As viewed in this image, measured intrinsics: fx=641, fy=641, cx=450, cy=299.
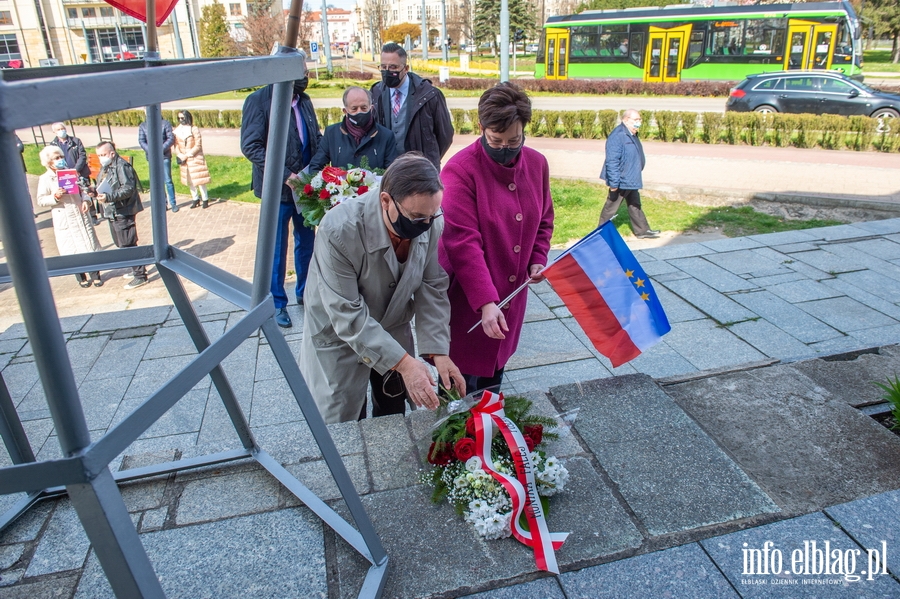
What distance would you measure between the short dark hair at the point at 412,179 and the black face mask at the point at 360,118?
8.69ft

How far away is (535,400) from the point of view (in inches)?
122

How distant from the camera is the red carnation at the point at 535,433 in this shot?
2568 mm

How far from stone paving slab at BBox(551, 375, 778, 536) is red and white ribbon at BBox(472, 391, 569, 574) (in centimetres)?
40

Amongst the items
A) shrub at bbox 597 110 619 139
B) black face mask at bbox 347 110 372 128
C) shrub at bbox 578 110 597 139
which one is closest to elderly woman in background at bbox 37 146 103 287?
black face mask at bbox 347 110 372 128

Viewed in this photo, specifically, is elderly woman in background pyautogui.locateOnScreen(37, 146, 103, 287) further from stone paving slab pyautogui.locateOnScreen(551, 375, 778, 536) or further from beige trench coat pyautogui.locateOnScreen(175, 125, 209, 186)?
stone paving slab pyautogui.locateOnScreen(551, 375, 778, 536)

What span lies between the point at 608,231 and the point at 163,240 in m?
1.85

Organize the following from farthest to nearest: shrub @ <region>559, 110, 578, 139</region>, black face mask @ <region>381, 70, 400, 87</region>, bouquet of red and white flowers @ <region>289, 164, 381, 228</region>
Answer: shrub @ <region>559, 110, 578, 139</region>, black face mask @ <region>381, 70, 400, 87</region>, bouquet of red and white flowers @ <region>289, 164, 381, 228</region>

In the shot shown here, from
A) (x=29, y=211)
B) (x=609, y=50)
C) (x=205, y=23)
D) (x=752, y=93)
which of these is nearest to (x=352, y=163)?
(x=29, y=211)

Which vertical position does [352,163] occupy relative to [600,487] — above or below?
above

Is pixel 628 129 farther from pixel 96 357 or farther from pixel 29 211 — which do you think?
pixel 29 211

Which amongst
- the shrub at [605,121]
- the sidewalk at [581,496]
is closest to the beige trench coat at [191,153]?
the sidewalk at [581,496]

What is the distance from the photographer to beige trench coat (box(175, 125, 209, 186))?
1046 cm

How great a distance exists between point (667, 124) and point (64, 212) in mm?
13044

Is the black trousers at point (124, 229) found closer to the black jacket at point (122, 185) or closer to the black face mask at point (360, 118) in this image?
the black jacket at point (122, 185)
